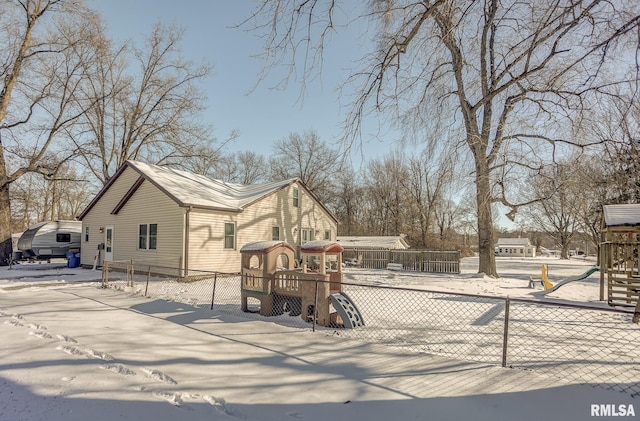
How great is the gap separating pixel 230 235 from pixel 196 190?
9.42 feet

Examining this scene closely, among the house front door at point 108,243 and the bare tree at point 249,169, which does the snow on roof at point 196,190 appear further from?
the bare tree at point 249,169

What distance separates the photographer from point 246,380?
3.91 metres

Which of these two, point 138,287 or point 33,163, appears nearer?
point 138,287

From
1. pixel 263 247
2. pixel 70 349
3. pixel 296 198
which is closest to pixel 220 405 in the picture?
A: pixel 70 349

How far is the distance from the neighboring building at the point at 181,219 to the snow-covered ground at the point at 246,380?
7.88 metres

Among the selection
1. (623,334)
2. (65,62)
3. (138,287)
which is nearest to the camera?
(623,334)

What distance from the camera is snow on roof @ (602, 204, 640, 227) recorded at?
31.7ft

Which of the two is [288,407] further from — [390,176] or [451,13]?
[390,176]

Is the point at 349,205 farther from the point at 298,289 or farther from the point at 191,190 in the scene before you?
the point at 298,289

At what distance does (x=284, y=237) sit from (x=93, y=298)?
1116 cm

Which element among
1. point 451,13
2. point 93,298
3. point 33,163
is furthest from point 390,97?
point 33,163

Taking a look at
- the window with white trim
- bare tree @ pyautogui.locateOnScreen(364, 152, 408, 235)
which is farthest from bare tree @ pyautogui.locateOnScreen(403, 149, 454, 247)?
the window with white trim

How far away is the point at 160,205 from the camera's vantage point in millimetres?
14891

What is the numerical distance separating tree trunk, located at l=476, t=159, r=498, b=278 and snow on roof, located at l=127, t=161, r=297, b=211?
10.3 m
